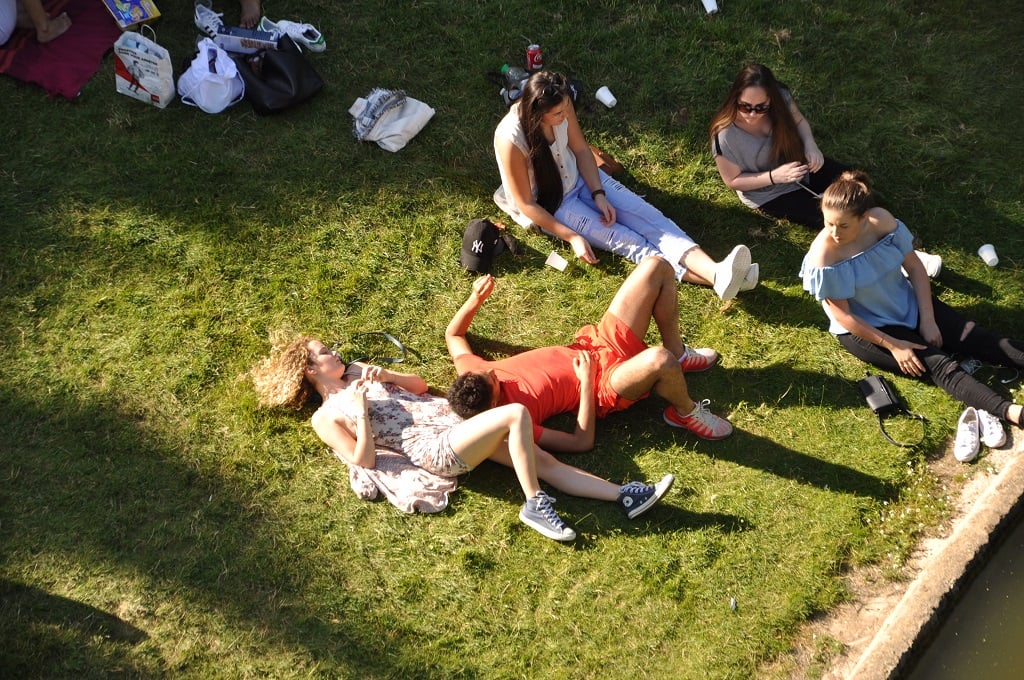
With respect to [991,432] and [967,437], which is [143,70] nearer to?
[967,437]

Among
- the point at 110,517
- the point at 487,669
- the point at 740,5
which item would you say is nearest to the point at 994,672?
the point at 487,669

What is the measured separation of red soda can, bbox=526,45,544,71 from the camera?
7.07 m

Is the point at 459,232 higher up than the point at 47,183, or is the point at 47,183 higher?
the point at 47,183

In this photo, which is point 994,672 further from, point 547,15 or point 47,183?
point 47,183

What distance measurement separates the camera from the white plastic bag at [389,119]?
683 centimetres

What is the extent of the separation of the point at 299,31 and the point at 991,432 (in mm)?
5894

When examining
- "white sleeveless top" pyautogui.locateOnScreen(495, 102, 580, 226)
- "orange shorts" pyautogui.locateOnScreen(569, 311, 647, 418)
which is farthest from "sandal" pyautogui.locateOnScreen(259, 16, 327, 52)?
"orange shorts" pyautogui.locateOnScreen(569, 311, 647, 418)

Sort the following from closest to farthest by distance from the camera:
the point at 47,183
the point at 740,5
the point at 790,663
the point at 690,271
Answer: the point at 790,663, the point at 690,271, the point at 47,183, the point at 740,5

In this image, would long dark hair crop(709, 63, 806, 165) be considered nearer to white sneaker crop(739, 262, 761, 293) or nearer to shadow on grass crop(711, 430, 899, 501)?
white sneaker crop(739, 262, 761, 293)

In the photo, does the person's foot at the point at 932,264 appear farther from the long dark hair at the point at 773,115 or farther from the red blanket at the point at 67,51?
the red blanket at the point at 67,51

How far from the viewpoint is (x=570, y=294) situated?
6.11 metres

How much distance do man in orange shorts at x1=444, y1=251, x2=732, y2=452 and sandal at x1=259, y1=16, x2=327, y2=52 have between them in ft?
10.8

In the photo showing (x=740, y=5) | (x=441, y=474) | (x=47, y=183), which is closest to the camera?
(x=441, y=474)

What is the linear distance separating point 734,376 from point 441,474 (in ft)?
6.54
